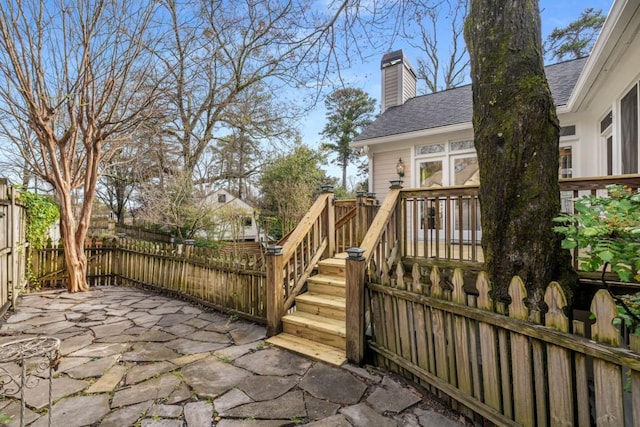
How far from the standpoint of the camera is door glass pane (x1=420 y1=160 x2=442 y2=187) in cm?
727

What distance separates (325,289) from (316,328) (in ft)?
2.29

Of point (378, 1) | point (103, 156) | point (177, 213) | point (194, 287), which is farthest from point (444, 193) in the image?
point (177, 213)

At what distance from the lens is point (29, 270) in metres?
6.18

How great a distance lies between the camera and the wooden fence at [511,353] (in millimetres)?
1539

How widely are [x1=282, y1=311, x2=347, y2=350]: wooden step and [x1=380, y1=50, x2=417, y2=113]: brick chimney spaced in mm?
7813

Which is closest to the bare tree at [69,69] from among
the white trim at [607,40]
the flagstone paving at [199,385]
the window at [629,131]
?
the flagstone paving at [199,385]

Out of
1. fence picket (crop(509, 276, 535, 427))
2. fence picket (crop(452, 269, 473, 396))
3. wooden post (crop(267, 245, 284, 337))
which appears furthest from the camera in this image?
wooden post (crop(267, 245, 284, 337))

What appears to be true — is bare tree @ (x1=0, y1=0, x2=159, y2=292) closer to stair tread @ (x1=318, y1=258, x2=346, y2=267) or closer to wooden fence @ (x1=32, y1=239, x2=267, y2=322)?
wooden fence @ (x1=32, y1=239, x2=267, y2=322)

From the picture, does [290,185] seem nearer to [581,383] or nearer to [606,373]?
[581,383]

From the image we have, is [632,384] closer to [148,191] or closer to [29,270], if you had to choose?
[29,270]

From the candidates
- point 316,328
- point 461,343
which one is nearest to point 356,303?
point 316,328

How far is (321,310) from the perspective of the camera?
397cm

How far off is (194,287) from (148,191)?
8.26 m

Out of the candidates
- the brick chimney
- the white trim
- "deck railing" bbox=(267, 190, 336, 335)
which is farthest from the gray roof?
"deck railing" bbox=(267, 190, 336, 335)
